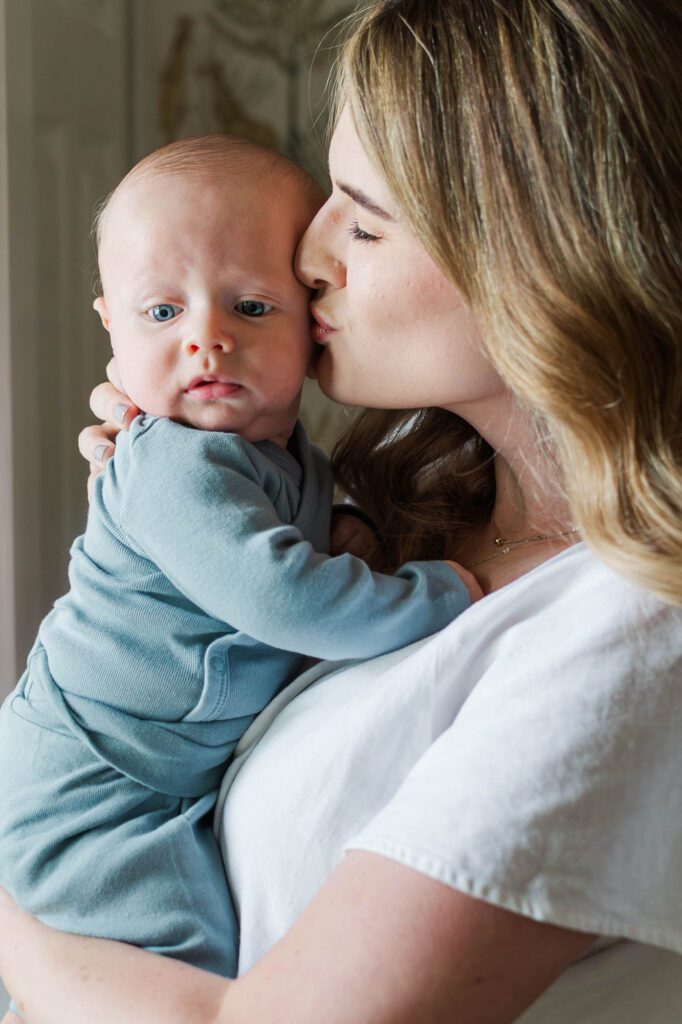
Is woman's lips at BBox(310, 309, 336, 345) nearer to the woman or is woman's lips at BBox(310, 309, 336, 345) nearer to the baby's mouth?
the woman

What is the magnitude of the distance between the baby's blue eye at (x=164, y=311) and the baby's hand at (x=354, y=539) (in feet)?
1.21

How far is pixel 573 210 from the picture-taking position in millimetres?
982

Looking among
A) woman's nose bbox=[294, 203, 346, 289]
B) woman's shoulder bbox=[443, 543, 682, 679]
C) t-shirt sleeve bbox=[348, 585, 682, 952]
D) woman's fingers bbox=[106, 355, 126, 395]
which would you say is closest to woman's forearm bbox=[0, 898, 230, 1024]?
t-shirt sleeve bbox=[348, 585, 682, 952]

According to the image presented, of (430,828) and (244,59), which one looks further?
(244,59)

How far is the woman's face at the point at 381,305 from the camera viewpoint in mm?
1108

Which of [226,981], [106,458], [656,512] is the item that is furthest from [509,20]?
[226,981]

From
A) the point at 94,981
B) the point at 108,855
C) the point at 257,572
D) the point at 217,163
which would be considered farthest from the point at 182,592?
the point at 217,163

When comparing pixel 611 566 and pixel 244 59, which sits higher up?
pixel 244 59

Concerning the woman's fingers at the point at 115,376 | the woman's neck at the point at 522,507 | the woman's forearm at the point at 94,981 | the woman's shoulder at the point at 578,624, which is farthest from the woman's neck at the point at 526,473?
the woman's forearm at the point at 94,981

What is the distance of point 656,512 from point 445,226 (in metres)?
0.34

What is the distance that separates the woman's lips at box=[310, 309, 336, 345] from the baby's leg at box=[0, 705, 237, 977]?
0.52 meters

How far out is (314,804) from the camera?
97cm

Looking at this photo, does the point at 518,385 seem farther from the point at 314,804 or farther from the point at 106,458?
the point at 106,458

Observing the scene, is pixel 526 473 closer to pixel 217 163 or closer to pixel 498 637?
pixel 498 637
